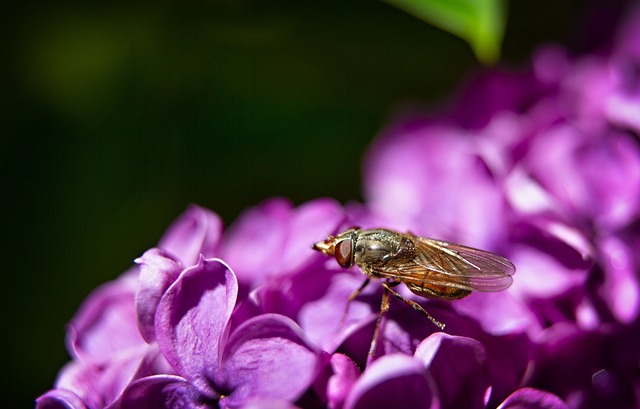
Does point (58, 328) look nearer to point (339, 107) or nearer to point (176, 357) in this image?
point (339, 107)

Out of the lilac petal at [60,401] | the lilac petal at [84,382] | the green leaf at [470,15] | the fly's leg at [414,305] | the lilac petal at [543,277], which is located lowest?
the lilac petal at [84,382]

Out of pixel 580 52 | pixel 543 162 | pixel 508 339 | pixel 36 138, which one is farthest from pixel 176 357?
pixel 580 52

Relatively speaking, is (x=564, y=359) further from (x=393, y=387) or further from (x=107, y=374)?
(x=107, y=374)

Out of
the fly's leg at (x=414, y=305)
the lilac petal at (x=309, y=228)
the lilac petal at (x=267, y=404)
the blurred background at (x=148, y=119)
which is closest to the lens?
the lilac petal at (x=267, y=404)

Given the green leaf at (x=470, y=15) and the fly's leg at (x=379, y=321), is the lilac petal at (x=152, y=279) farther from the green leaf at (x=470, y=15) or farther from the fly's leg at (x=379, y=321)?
the green leaf at (x=470, y=15)

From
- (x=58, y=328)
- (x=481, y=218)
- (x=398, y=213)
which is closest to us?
(x=481, y=218)

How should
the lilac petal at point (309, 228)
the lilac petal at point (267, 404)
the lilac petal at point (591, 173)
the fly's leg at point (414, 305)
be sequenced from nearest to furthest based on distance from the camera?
the lilac petal at point (267, 404) < the fly's leg at point (414, 305) < the lilac petal at point (309, 228) < the lilac petal at point (591, 173)

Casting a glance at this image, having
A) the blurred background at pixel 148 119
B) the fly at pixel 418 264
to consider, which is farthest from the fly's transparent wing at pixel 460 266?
the blurred background at pixel 148 119
